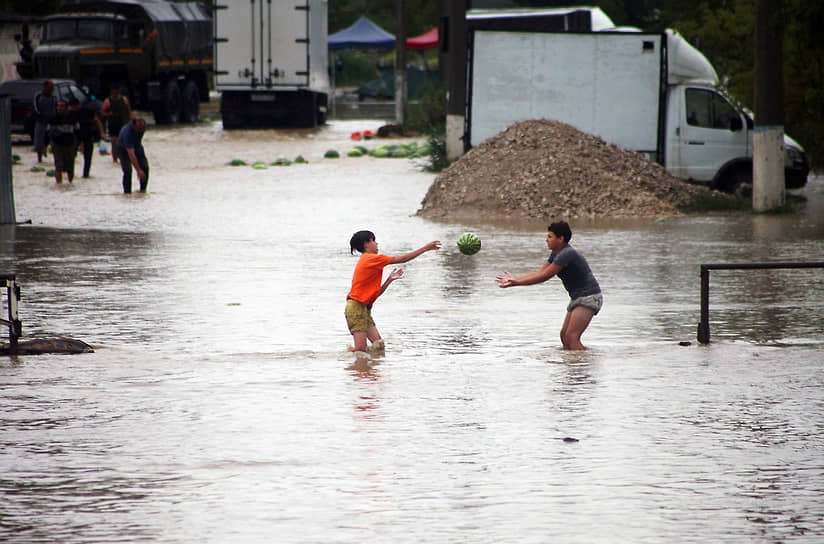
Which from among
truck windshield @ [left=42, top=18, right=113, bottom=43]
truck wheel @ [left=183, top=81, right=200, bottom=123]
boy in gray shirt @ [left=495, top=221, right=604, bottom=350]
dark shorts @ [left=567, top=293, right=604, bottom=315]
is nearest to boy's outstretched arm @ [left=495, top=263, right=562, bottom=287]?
boy in gray shirt @ [left=495, top=221, right=604, bottom=350]

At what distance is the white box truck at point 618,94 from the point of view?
2427cm

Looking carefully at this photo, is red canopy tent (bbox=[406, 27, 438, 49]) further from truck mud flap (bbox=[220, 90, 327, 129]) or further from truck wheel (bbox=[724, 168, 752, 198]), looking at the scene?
truck wheel (bbox=[724, 168, 752, 198])

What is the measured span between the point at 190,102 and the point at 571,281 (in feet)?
124

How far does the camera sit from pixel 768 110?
850 inches

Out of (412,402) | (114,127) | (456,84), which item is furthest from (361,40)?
(412,402)

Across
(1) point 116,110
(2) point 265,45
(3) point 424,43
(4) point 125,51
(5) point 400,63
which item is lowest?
(1) point 116,110

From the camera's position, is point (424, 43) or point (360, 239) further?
point (424, 43)

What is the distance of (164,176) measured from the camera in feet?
99.6

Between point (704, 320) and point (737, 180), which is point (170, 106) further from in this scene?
point (704, 320)

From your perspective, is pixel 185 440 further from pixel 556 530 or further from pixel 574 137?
pixel 574 137

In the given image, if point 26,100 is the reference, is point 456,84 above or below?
above

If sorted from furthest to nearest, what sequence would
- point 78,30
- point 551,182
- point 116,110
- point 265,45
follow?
point 78,30 → point 265,45 → point 116,110 → point 551,182

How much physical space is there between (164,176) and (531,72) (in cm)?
968

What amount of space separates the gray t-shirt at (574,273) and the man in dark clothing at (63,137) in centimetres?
1686
